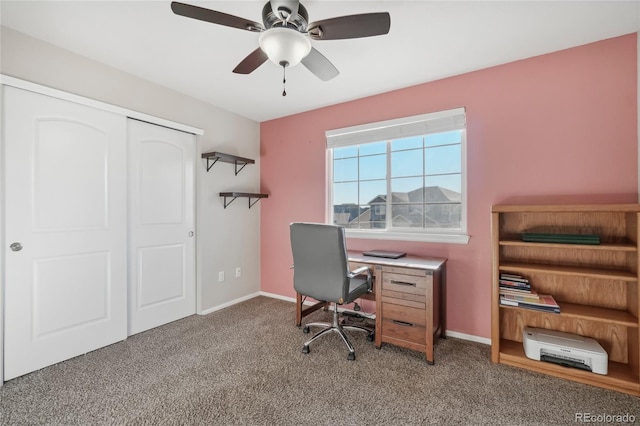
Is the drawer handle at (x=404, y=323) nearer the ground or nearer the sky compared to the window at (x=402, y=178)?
nearer the ground

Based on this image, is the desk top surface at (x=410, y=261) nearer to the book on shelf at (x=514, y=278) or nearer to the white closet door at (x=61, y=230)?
the book on shelf at (x=514, y=278)

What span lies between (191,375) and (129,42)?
8.19 feet

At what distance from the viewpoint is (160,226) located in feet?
9.30

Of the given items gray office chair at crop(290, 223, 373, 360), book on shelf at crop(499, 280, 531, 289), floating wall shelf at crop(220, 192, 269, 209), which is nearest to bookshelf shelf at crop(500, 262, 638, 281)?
book on shelf at crop(499, 280, 531, 289)

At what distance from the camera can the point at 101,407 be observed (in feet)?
5.50

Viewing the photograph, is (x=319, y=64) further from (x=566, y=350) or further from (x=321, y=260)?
(x=566, y=350)

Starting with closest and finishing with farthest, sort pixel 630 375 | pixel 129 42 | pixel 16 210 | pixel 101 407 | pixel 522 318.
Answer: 1. pixel 101 407
2. pixel 630 375
3. pixel 16 210
4. pixel 129 42
5. pixel 522 318

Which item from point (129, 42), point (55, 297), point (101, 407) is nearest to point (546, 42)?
point (129, 42)

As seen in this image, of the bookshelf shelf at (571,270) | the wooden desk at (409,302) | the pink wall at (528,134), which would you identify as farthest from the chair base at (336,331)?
the bookshelf shelf at (571,270)

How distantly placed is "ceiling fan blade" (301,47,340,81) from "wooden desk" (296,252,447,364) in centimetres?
154

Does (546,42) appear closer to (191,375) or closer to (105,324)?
(191,375)

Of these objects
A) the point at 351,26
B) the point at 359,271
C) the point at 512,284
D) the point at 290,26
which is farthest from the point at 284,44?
the point at 512,284

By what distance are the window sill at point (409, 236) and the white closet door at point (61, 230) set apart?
2.30 metres

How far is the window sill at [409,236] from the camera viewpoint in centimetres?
Result: 256
